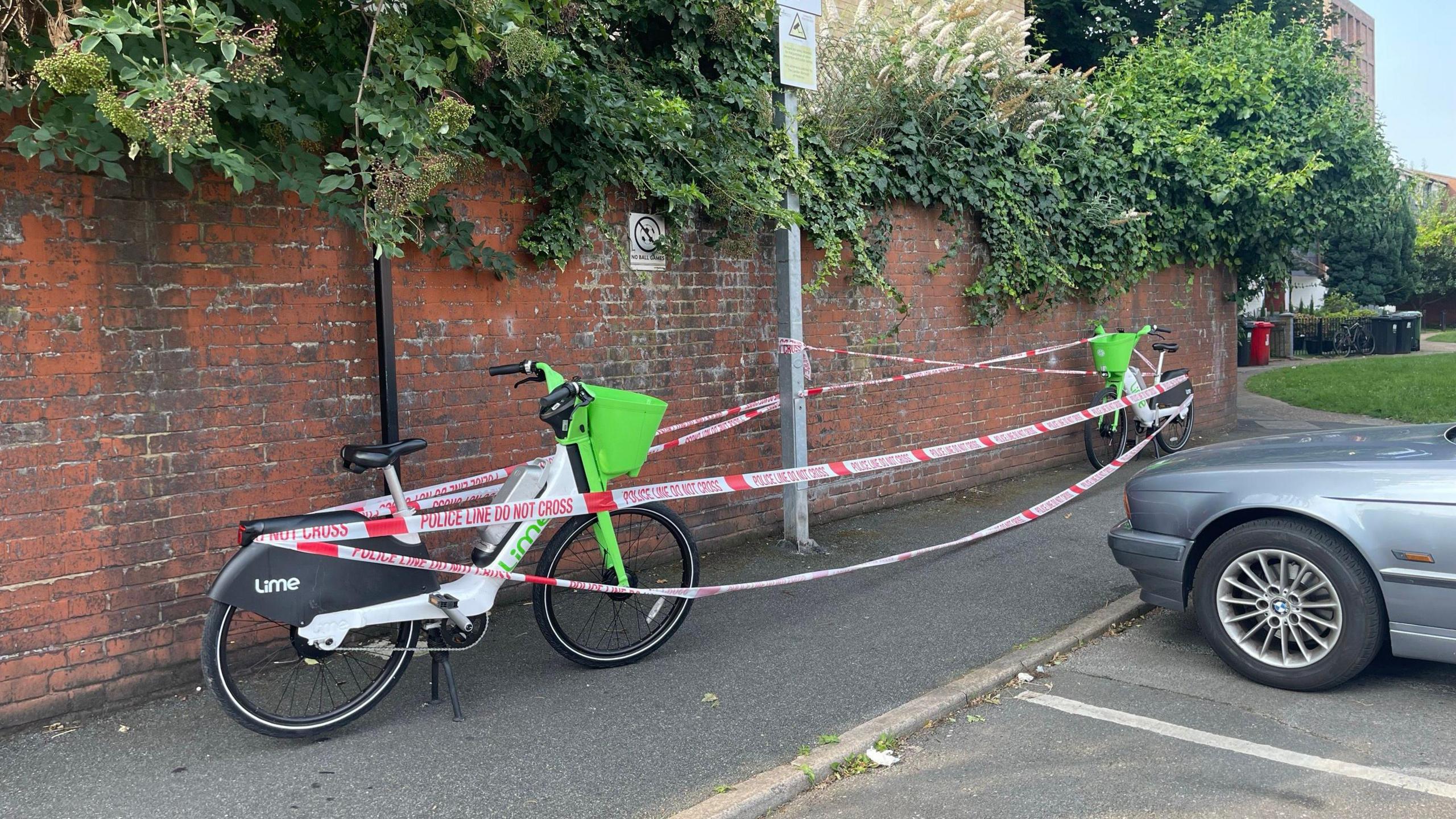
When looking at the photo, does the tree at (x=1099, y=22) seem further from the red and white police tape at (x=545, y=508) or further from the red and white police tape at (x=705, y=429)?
the red and white police tape at (x=545, y=508)

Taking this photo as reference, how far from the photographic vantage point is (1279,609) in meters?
4.44

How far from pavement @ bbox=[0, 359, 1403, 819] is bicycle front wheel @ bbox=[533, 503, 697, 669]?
16 centimetres

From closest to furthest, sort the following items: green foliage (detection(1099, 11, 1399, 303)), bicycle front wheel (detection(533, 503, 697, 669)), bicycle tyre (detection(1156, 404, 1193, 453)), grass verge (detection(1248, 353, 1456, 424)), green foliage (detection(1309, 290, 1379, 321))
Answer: bicycle front wheel (detection(533, 503, 697, 669)) < bicycle tyre (detection(1156, 404, 1193, 453)) < green foliage (detection(1099, 11, 1399, 303)) < grass verge (detection(1248, 353, 1456, 424)) < green foliage (detection(1309, 290, 1379, 321))

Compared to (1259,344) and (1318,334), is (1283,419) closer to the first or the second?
(1259,344)

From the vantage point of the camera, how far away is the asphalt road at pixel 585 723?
3600mm

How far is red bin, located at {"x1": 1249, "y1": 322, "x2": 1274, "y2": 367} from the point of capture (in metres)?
23.5

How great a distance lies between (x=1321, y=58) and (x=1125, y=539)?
31.2 ft

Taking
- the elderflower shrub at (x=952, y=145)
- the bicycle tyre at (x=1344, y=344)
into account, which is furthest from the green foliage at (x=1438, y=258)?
the elderflower shrub at (x=952, y=145)

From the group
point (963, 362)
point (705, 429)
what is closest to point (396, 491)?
point (705, 429)

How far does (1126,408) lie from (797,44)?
205 inches

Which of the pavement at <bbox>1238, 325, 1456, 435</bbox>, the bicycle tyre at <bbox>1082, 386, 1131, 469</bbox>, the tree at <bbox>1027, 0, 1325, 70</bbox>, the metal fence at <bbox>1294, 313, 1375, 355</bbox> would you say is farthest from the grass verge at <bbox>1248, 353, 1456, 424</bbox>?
the tree at <bbox>1027, 0, 1325, 70</bbox>

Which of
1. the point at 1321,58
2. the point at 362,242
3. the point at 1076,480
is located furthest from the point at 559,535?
→ the point at 1321,58

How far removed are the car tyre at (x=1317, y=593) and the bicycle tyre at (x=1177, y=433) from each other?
630cm

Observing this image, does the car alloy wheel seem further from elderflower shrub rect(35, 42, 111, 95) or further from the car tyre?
elderflower shrub rect(35, 42, 111, 95)
